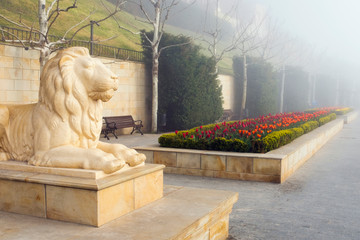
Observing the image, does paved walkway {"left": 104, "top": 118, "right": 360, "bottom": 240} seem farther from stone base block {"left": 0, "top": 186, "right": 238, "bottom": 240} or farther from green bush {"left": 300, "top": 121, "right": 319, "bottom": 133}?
green bush {"left": 300, "top": 121, "right": 319, "bottom": 133}

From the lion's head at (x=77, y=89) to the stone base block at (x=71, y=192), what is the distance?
Answer: 0.58 metres

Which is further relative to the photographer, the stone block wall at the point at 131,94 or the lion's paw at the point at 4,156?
the stone block wall at the point at 131,94

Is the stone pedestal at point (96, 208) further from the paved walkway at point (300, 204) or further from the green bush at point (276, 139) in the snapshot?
the green bush at point (276, 139)

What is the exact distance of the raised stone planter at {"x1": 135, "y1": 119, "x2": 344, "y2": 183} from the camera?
7.34m

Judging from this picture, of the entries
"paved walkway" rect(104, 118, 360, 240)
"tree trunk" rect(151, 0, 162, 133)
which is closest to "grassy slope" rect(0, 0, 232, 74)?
"tree trunk" rect(151, 0, 162, 133)

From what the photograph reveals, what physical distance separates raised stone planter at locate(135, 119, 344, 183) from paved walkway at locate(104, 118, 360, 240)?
0.25 meters

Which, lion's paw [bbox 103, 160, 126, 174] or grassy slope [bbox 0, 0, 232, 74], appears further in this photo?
grassy slope [bbox 0, 0, 232, 74]

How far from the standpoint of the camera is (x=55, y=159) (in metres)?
3.72

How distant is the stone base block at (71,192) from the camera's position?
3383 millimetres

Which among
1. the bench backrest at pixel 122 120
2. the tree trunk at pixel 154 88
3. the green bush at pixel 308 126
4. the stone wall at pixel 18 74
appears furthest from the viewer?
the tree trunk at pixel 154 88

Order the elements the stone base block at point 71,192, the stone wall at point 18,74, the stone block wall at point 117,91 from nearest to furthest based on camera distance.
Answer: the stone base block at point 71,192 → the stone wall at point 18,74 → the stone block wall at point 117,91

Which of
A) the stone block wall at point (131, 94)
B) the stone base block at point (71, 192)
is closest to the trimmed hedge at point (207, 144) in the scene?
the stone base block at point (71, 192)

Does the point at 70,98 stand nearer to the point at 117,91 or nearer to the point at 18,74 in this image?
the point at 18,74

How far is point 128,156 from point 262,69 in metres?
24.3
